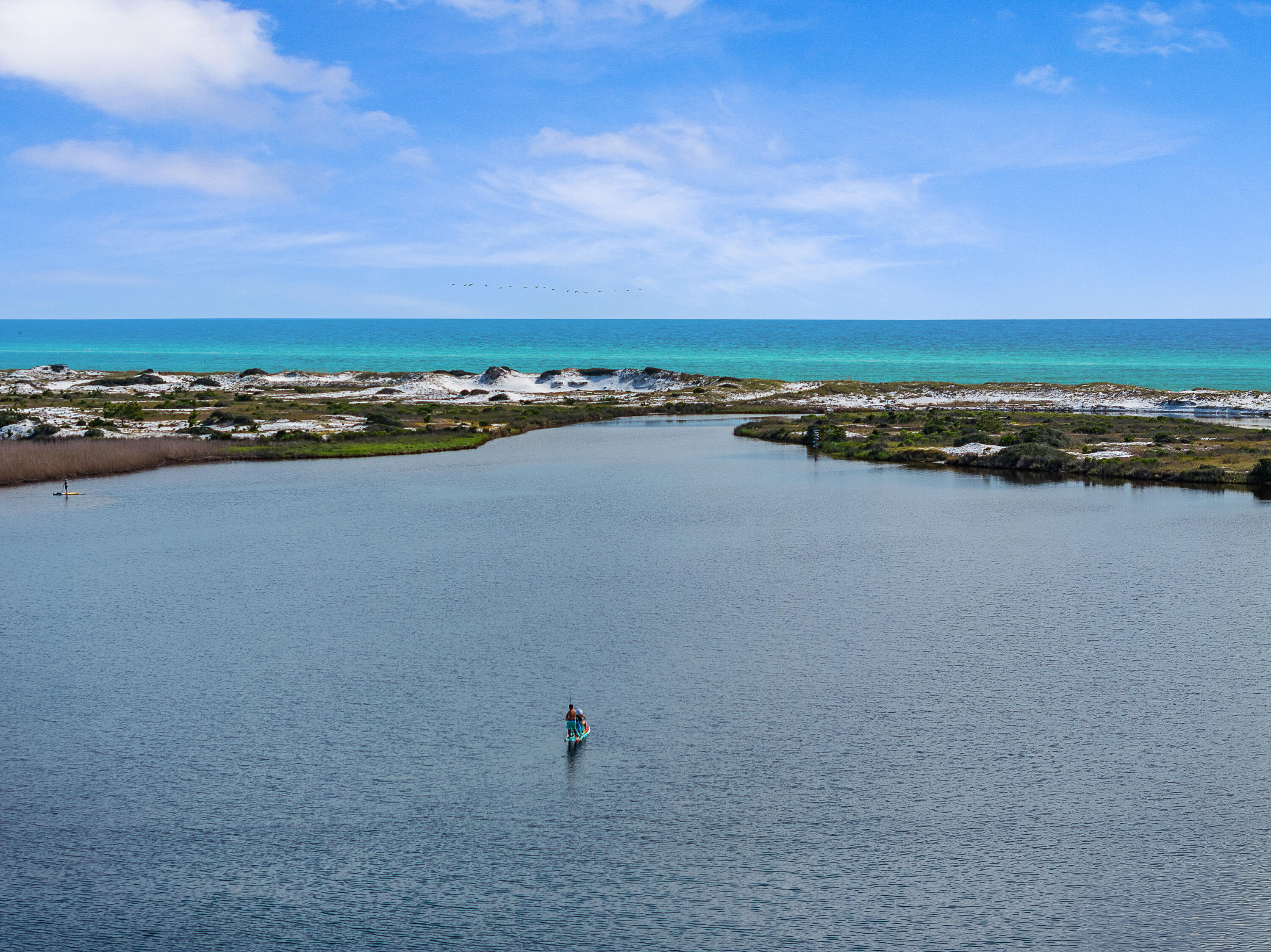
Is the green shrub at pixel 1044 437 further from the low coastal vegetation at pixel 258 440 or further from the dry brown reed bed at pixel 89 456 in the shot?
the dry brown reed bed at pixel 89 456

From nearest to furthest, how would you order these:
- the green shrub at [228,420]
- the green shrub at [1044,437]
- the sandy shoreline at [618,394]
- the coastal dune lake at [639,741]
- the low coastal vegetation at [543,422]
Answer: the coastal dune lake at [639,741]
the low coastal vegetation at [543,422]
the green shrub at [1044,437]
the green shrub at [228,420]
the sandy shoreline at [618,394]

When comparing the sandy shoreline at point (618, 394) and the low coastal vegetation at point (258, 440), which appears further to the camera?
the sandy shoreline at point (618, 394)

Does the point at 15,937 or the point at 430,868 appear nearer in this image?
the point at 15,937

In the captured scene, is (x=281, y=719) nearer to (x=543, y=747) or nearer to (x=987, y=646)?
(x=543, y=747)

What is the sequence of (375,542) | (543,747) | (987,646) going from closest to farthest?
(543,747) → (987,646) → (375,542)

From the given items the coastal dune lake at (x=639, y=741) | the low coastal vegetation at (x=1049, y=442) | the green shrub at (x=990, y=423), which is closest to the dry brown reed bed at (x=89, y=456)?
the coastal dune lake at (x=639, y=741)

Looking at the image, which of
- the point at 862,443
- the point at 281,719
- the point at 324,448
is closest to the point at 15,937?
the point at 281,719

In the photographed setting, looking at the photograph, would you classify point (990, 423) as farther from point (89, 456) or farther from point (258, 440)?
point (89, 456)

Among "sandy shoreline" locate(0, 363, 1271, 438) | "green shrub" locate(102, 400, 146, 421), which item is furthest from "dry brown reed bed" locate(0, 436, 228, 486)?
"sandy shoreline" locate(0, 363, 1271, 438)
